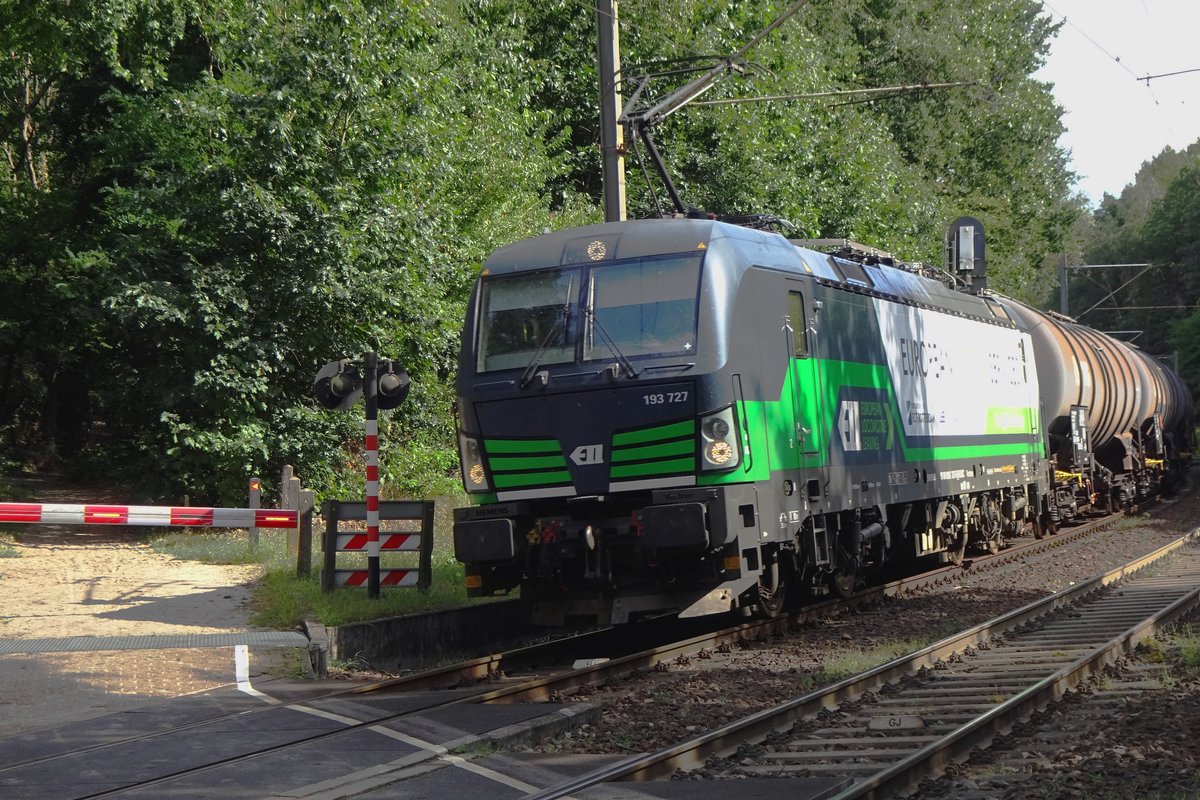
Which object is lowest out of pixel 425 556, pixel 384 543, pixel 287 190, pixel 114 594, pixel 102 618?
pixel 102 618

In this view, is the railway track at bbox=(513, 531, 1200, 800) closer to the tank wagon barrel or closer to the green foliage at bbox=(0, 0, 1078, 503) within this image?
the green foliage at bbox=(0, 0, 1078, 503)

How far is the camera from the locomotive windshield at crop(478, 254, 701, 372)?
11211 mm

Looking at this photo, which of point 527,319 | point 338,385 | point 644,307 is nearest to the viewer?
point 644,307

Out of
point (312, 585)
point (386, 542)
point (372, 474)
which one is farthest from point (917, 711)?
point (312, 585)

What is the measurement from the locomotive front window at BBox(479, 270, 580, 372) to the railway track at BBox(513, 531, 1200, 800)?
391 centimetres

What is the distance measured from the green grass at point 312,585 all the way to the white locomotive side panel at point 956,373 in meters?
5.67

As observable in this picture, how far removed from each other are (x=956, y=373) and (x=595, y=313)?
7736mm

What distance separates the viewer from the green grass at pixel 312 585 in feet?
40.5

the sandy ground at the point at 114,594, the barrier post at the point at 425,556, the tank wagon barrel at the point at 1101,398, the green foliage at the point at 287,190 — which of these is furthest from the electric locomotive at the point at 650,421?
the tank wagon barrel at the point at 1101,398

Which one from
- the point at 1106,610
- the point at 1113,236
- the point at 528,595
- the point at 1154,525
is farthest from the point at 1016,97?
the point at 1113,236

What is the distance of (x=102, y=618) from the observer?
12875mm

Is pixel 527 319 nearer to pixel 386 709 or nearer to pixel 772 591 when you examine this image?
pixel 772 591

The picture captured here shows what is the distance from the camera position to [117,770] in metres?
7.21

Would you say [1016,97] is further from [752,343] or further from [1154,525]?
[752,343]
